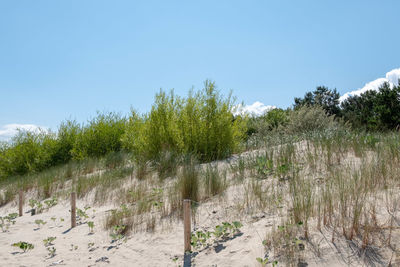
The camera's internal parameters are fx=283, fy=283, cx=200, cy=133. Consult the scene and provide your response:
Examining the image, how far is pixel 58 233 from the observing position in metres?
6.46

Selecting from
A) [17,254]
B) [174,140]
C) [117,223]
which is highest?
[174,140]

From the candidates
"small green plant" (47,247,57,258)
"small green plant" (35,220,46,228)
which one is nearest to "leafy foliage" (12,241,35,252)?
"small green plant" (47,247,57,258)

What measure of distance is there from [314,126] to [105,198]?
509 inches

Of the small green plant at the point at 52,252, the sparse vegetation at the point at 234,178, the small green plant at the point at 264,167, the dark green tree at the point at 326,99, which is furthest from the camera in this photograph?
the dark green tree at the point at 326,99

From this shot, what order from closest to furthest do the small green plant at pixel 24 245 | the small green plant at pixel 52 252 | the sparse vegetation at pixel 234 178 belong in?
the sparse vegetation at pixel 234 178
the small green plant at pixel 52 252
the small green plant at pixel 24 245

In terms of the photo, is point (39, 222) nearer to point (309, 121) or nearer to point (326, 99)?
point (309, 121)

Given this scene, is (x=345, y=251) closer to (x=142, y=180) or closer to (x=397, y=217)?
(x=397, y=217)

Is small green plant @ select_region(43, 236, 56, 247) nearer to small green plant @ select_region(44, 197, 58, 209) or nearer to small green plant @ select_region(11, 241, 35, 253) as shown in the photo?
small green plant @ select_region(11, 241, 35, 253)

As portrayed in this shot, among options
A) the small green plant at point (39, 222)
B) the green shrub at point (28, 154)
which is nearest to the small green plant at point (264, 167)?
the small green plant at point (39, 222)

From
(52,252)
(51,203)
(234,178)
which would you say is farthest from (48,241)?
(234,178)

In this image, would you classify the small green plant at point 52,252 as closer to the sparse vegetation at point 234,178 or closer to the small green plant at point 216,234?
the sparse vegetation at point 234,178

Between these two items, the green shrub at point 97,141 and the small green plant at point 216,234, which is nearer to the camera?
the small green plant at point 216,234

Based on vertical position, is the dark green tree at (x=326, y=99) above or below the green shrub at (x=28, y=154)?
above

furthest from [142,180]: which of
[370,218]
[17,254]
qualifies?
[370,218]
